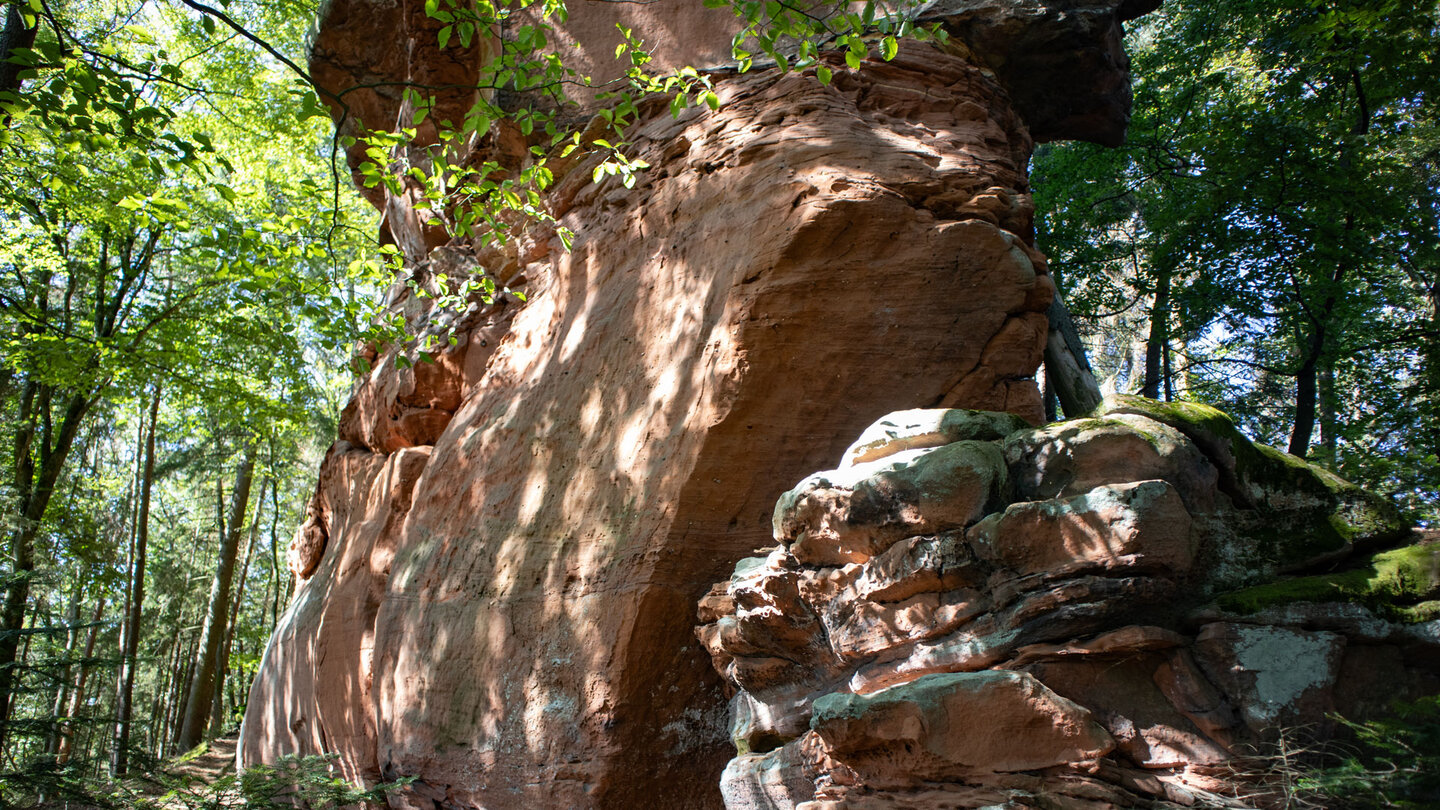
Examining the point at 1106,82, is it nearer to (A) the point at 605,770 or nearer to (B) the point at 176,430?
(A) the point at 605,770

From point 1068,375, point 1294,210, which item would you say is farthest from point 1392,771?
point 1294,210

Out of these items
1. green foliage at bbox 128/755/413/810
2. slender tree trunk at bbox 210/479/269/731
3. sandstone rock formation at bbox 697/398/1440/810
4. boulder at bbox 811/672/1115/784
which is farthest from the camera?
slender tree trunk at bbox 210/479/269/731

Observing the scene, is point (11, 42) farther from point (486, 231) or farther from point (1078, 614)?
point (1078, 614)

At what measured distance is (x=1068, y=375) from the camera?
7.73 m

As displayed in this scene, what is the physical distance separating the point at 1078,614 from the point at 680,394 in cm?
305

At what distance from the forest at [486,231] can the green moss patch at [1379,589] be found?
3.53 m

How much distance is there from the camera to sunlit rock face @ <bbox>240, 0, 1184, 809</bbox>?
17.9ft

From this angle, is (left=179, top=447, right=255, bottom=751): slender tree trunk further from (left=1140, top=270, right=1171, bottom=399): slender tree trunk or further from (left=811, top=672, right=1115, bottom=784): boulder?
(left=1140, top=270, right=1171, bottom=399): slender tree trunk

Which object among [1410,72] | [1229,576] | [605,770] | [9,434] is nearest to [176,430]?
[9,434]

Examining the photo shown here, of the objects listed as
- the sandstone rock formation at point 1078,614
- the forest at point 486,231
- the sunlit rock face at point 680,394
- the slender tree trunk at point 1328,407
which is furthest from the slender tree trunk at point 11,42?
the slender tree trunk at point 1328,407

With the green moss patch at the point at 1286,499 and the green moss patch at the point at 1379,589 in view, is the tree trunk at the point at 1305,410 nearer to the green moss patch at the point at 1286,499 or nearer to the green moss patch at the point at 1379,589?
the green moss patch at the point at 1286,499

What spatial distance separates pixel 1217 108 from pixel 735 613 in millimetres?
11449

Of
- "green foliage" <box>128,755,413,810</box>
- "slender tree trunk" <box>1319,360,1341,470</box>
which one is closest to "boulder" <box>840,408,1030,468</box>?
"green foliage" <box>128,755,413,810</box>

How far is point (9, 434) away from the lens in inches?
645
